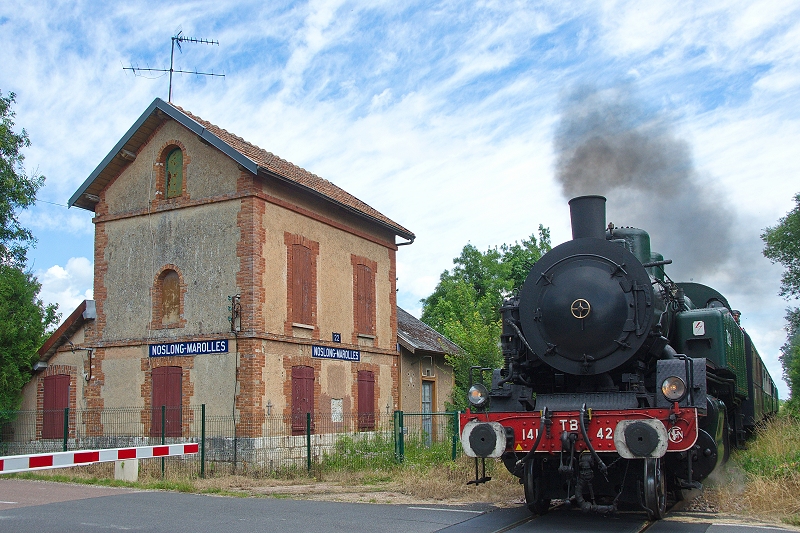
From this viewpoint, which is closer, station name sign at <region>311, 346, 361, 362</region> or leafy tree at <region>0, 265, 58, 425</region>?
station name sign at <region>311, 346, 361, 362</region>

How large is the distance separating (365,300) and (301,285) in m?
2.72

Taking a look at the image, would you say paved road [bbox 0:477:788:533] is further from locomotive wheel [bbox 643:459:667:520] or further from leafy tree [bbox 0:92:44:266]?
leafy tree [bbox 0:92:44:266]

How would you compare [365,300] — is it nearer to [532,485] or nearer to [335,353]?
[335,353]

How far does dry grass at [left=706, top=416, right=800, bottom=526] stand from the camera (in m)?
8.73

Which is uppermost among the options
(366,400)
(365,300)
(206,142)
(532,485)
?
(206,142)

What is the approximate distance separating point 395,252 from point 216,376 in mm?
6832

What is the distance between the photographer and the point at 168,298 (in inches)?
675

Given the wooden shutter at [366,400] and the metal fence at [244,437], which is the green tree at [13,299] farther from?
the wooden shutter at [366,400]

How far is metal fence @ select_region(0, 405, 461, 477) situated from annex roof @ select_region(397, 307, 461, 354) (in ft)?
8.87

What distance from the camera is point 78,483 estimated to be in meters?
13.8

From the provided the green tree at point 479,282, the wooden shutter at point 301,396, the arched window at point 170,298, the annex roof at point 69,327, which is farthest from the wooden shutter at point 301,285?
the green tree at point 479,282

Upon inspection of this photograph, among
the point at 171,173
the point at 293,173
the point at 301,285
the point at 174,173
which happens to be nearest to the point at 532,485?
the point at 301,285

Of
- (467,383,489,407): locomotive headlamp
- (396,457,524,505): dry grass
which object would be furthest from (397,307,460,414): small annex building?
(467,383,489,407): locomotive headlamp

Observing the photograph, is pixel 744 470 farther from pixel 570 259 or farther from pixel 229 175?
pixel 229 175
